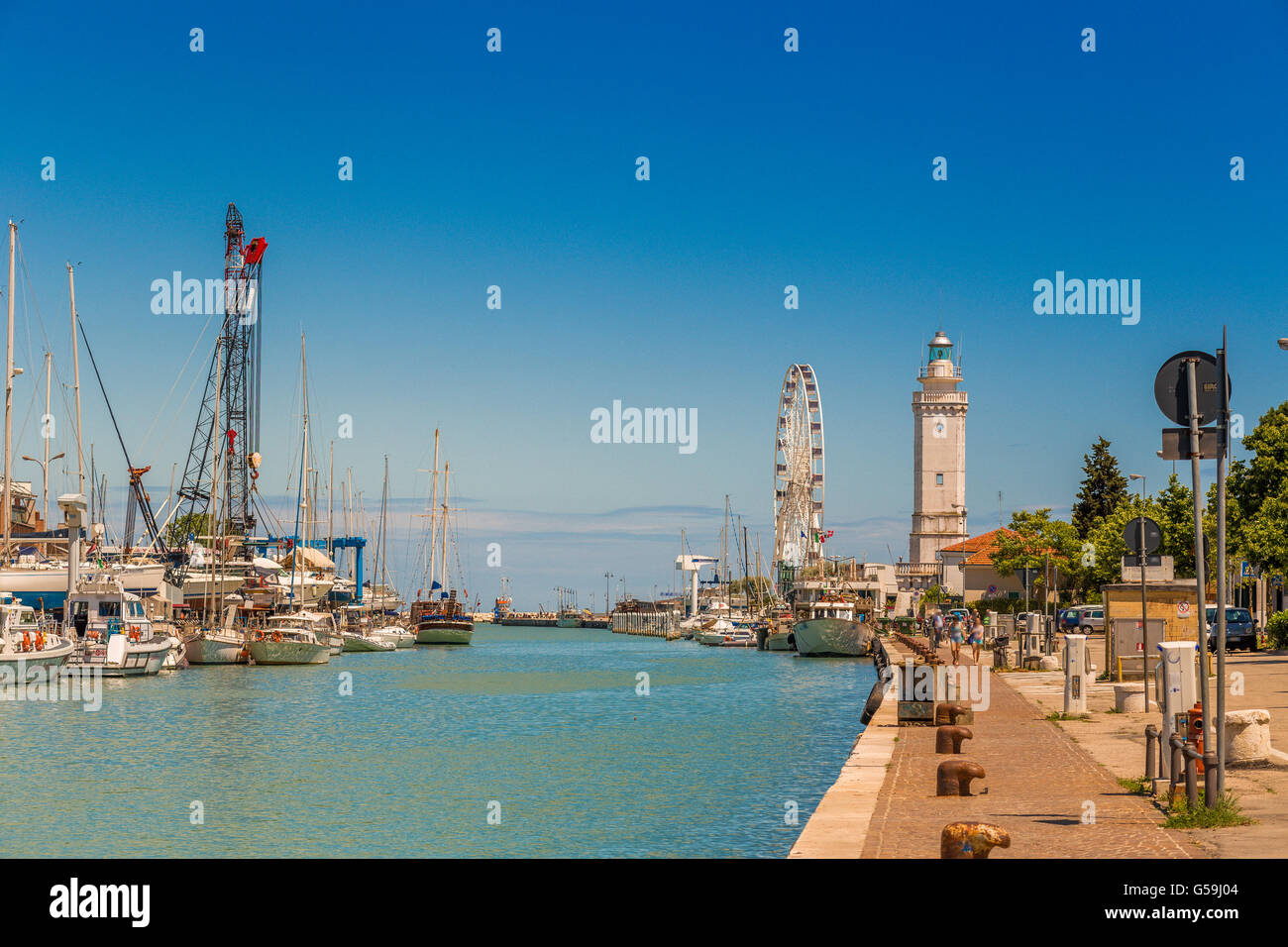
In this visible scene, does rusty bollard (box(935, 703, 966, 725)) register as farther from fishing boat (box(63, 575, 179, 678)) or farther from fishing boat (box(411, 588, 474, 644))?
fishing boat (box(411, 588, 474, 644))

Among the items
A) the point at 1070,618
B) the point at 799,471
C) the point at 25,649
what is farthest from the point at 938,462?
the point at 25,649

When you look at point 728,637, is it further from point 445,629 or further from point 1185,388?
point 1185,388

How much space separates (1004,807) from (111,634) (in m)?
57.6

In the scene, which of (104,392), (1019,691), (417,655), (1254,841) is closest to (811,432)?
(417,655)

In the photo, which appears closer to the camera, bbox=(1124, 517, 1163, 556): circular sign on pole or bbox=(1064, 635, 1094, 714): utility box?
→ bbox=(1124, 517, 1163, 556): circular sign on pole

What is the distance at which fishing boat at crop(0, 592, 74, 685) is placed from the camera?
5391 cm

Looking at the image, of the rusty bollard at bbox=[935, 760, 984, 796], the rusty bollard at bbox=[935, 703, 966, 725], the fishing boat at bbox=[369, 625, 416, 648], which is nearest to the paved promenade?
the rusty bollard at bbox=[935, 760, 984, 796]

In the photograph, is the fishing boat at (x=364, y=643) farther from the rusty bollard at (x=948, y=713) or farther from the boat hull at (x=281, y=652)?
the rusty bollard at (x=948, y=713)

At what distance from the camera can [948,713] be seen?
82.5 ft

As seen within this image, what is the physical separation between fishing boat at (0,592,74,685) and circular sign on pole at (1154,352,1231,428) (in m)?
51.8

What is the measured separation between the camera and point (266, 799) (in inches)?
1128

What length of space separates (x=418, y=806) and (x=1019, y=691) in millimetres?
16777
